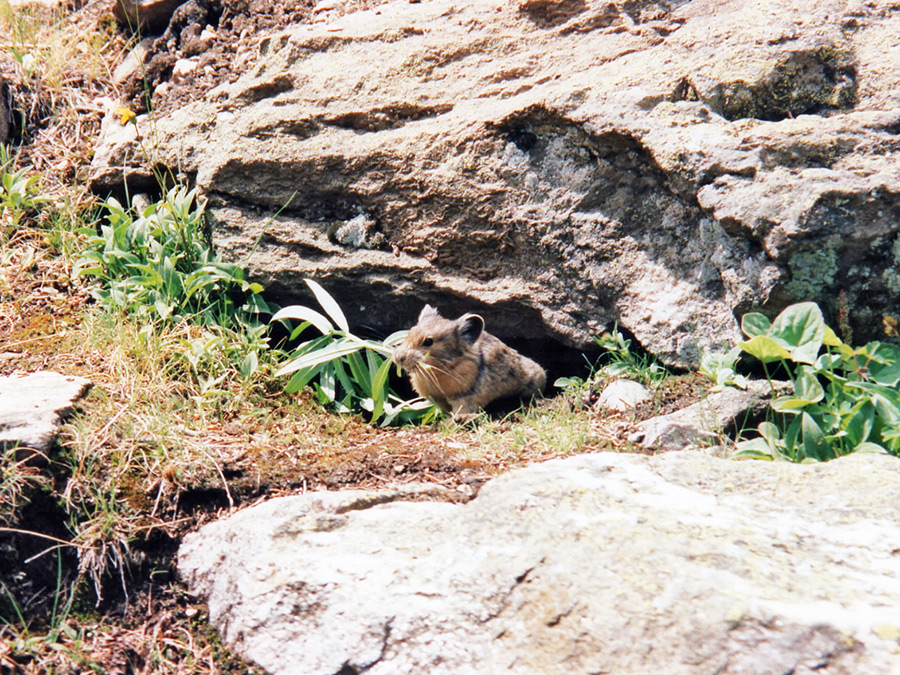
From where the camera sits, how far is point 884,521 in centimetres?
324

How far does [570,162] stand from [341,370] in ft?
6.85

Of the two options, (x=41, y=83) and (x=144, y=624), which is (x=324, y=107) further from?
(x=144, y=624)

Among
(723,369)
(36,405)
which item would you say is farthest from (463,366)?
(36,405)

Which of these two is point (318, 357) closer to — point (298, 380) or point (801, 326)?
point (298, 380)

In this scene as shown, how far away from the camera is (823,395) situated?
4.17 metres

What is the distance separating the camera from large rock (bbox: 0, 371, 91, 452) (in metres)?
3.96

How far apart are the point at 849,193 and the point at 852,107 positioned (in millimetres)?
940

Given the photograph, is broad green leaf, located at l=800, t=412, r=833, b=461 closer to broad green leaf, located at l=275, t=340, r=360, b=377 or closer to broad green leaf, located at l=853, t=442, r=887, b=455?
broad green leaf, located at l=853, t=442, r=887, b=455

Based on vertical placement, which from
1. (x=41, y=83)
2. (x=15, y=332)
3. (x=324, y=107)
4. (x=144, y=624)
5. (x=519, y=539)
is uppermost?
(x=41, y=83)

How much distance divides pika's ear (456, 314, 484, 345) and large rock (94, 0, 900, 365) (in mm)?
287

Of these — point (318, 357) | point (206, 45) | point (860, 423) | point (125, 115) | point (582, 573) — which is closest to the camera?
point (582, 573)

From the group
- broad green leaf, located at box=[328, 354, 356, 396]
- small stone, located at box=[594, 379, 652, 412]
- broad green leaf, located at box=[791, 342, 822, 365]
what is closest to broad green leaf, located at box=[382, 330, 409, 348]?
broad green leaf, located at box=[328, 354, 356, 396]

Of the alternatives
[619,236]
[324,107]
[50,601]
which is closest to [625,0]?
[619,236]

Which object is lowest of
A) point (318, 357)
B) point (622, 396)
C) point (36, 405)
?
point (622, 396)
